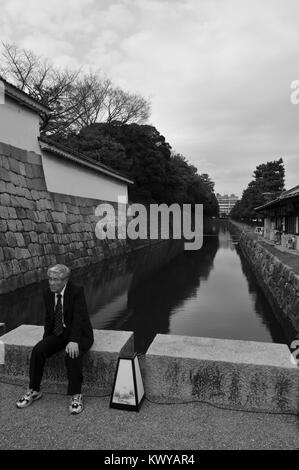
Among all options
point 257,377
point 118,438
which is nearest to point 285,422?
point 257,377

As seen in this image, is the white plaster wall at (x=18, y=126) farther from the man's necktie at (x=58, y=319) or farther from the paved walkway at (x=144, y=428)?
the paved walkway at (x=144, y=428)

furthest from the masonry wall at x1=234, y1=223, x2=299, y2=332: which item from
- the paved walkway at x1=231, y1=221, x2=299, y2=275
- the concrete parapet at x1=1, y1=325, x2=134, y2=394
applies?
the concrete parapet at x1=1, y1=325, x2=134, y2=394

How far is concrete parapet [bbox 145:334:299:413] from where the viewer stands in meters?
3.14

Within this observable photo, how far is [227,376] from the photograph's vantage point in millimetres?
3250

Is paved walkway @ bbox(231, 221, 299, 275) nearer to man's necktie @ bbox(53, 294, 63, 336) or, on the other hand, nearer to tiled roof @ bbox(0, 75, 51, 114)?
man's necktie @ bbox(53, 294, 63, 336)

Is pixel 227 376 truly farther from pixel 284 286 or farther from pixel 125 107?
pixel 125 107

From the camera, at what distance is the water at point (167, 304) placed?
7664 millimetres

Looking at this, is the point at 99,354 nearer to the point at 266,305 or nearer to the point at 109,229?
the point at 266,305

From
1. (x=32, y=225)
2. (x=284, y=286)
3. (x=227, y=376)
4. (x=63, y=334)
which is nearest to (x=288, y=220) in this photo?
(x=284, y=286)

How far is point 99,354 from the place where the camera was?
3.55 m

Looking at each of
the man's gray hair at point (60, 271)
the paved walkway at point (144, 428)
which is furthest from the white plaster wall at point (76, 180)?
the paved walkway at point (144, 428)

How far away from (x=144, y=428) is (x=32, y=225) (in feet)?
32.5
